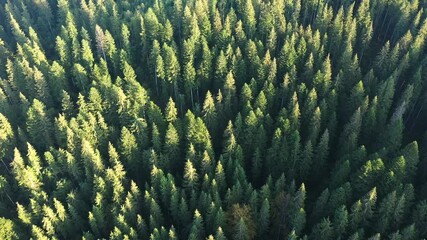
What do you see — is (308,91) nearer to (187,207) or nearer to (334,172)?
(334,172)

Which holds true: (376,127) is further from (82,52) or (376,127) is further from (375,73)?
(82,52)

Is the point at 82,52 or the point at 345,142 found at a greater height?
the point at 82,52

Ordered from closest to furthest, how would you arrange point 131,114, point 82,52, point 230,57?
point 131,114 → point 230,57 → point 82,52

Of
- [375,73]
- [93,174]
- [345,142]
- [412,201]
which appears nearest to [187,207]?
[93,174]

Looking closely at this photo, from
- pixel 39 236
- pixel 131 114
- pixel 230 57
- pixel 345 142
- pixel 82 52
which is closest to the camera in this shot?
pixel 39 236

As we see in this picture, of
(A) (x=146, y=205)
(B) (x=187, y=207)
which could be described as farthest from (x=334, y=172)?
(A) (x=146, y=205)

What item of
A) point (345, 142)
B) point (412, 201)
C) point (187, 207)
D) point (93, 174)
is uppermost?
point (93, 174)

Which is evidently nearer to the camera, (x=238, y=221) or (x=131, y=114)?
(x=238, y=221)
